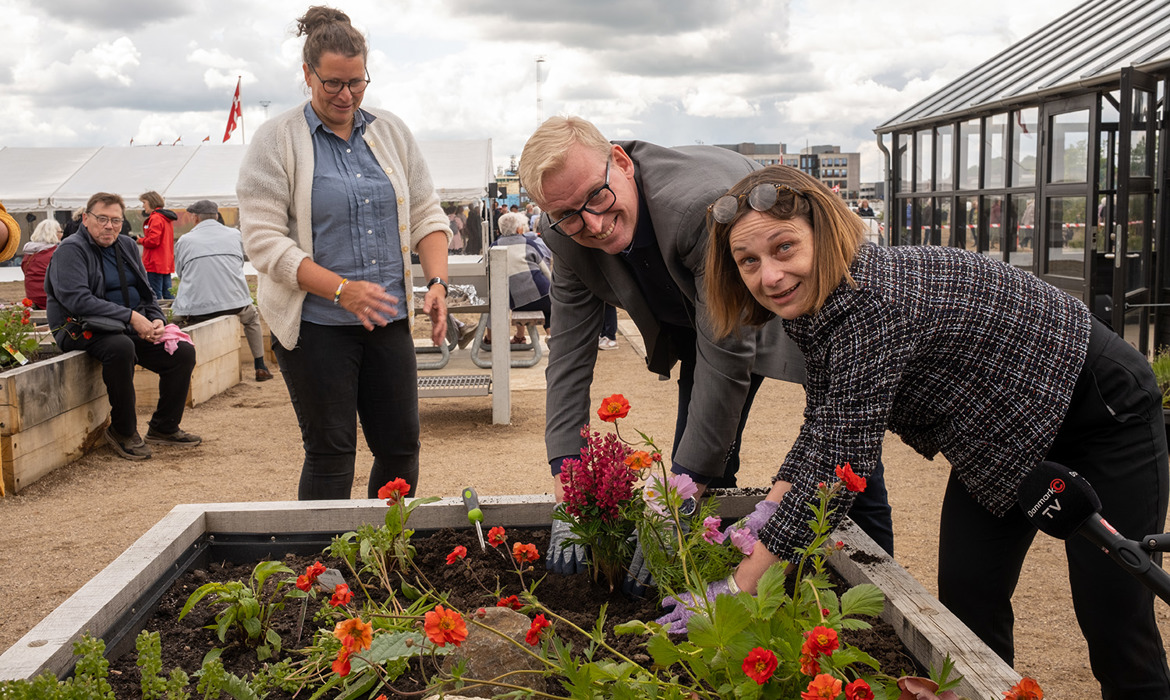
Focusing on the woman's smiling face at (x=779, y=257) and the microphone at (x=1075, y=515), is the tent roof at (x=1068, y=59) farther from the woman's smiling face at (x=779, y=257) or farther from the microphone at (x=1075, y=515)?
the microphone at (x=1075, y=515)

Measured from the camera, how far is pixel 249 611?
1775 mm

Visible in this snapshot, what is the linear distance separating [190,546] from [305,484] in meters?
0.49

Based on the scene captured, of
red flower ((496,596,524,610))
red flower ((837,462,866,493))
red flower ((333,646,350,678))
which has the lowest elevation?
red flower ((496,596,524,610))

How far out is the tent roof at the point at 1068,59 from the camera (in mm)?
6202

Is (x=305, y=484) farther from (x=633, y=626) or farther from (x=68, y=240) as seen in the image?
(x=68, y=240)

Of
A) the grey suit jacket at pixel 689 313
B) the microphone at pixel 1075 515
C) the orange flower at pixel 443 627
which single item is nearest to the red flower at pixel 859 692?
the microphone at pixel 1075 515

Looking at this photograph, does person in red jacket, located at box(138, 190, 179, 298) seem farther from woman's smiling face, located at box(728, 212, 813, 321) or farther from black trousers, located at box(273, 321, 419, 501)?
woman's smiling face, located at box(728, 212, 813, 321)

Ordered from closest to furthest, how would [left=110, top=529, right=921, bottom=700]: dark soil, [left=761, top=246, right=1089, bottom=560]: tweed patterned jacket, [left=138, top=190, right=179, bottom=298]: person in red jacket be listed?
[left=761, top=246, right=1089, bottom=560]: tweed patterned jacket < [left=110, top=529, right=921, bottom=700]: dark soil < [left=138, top=190, right=179, bottom=298]: person in red jacket

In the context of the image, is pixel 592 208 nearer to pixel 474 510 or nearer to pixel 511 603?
pixel 474 510

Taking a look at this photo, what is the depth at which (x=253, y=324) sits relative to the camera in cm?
859

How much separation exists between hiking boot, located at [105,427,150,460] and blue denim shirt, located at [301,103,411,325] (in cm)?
380

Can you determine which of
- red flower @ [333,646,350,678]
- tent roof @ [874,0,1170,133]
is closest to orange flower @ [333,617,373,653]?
red flower @ [333,646,350,678]

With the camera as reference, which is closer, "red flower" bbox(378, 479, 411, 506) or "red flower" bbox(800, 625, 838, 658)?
"red flower" bbox(800, 625, 838, 658)

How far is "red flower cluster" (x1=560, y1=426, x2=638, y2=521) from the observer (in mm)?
1816
